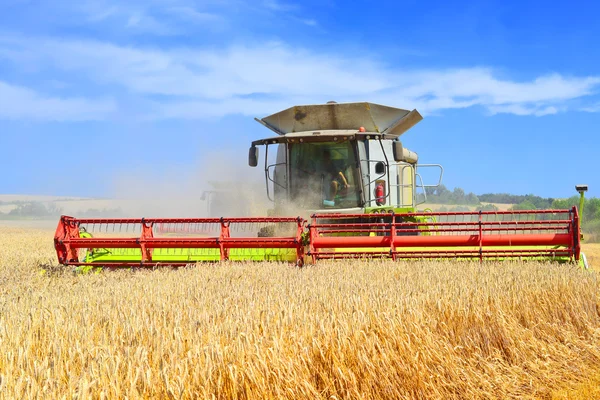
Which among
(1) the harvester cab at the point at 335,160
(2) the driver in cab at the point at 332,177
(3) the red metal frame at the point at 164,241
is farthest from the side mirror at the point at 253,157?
(3) the red metal frame at the point at 164,241

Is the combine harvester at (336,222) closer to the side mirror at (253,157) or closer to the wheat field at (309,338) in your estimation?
the side mirror at (253,157)

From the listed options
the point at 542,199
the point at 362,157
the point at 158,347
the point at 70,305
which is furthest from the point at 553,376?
the point at 542,199

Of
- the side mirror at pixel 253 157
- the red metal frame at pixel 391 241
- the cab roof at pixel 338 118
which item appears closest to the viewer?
the red metal frame at pixel 391 241

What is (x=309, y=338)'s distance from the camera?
305 centimetres

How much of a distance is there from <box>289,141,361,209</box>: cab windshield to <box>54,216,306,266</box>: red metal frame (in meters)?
1.62

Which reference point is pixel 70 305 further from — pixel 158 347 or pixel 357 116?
pixel 357 116

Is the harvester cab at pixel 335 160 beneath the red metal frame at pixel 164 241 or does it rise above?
above

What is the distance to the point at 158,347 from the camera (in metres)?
2.71

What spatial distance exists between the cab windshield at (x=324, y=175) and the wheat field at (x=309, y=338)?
3.24m

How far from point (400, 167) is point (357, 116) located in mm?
1224

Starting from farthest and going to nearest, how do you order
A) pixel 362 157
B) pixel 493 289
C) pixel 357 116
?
pixel 357 116 → pixel 362 157 → pixel 493 289

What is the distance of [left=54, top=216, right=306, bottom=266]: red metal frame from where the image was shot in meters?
6.76

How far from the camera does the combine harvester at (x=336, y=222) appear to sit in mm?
6730

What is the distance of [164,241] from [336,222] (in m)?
2.60
